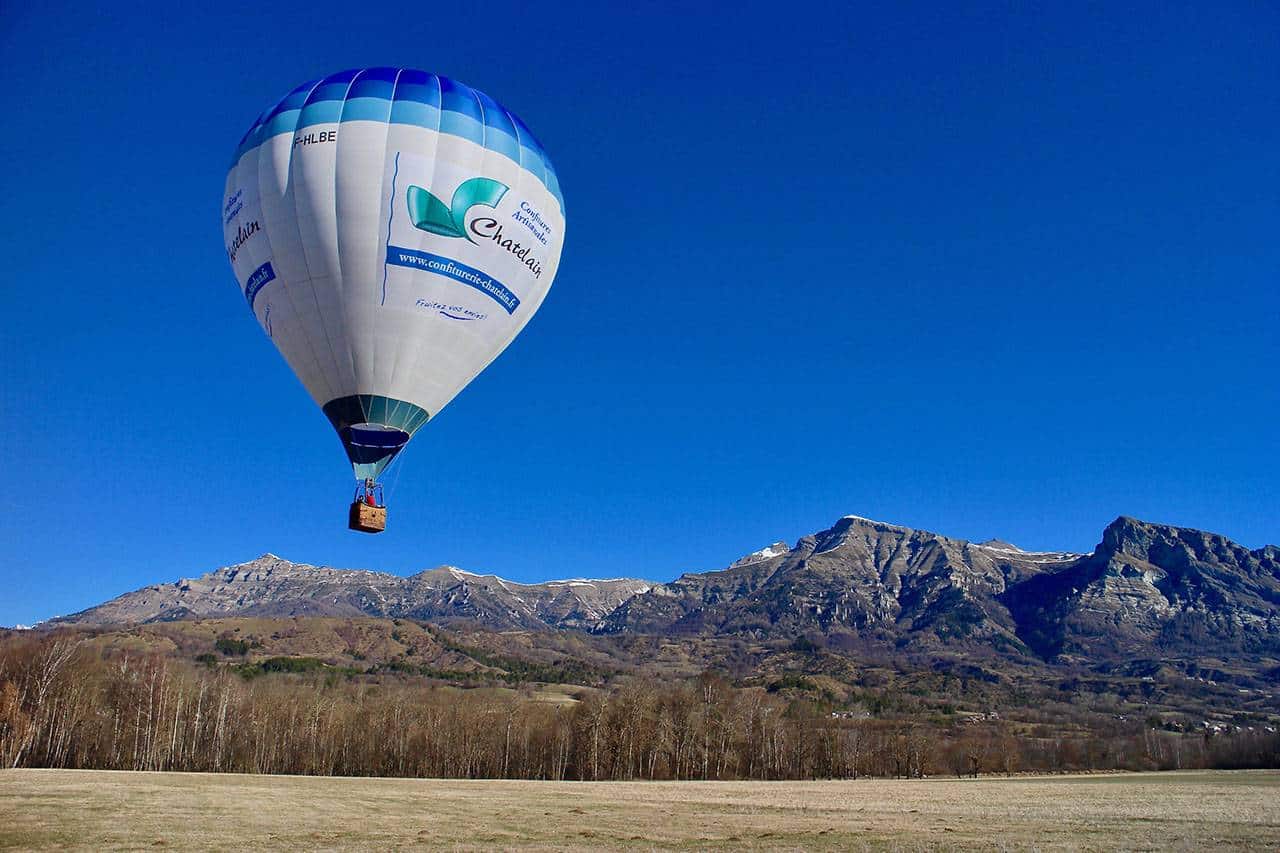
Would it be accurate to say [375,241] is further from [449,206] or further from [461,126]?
[461,126]

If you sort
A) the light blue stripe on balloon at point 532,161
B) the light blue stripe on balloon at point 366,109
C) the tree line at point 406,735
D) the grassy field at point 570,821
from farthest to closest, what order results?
the tree line at point 406,735 < the light blue stripe on balloon at point 532,161 < the light blue stripe on balloon at point 366,109 < the grassy field at point 570,821

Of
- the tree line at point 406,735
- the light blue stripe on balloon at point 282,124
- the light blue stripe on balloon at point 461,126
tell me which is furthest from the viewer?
the tree line at point 406,735

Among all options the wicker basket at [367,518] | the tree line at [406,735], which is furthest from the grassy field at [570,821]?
the tree line at [406,735]

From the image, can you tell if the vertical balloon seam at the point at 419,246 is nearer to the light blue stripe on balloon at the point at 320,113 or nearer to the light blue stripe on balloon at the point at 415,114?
the light blue stripe on balloon at the point at 415,114

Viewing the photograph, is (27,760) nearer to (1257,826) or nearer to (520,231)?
(520,231)

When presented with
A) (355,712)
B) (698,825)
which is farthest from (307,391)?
(355,712)

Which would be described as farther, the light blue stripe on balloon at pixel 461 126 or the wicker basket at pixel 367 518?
the light blue stripe on balloon at pixel 461 126
